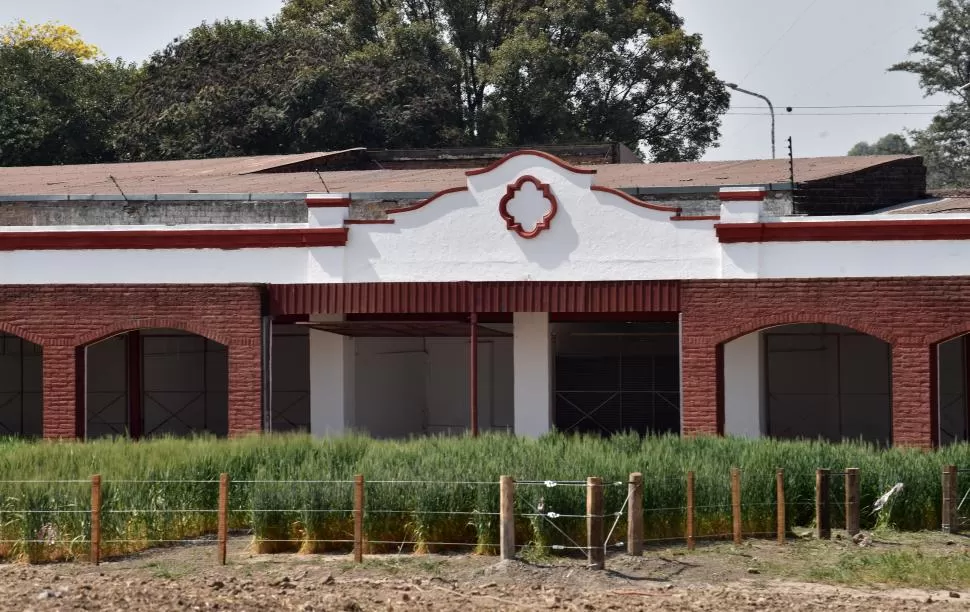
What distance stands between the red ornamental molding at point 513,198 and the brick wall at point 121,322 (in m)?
4.36

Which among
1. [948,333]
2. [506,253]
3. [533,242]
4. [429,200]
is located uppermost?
[429,200]

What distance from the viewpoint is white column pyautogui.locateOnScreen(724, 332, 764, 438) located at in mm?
25438

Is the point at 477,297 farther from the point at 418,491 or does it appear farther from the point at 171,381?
the point at 171,381

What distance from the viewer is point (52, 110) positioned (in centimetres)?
5531

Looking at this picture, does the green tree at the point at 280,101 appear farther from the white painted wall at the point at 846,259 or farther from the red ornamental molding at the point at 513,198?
the white painted wall at the point at 846,259

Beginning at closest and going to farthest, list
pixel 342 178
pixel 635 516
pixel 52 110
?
1. pixel 635 516
2. pixel 342 178
3. pixel 52 110

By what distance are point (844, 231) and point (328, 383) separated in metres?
9.33

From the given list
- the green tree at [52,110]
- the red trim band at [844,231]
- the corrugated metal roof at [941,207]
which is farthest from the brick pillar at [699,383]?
the green tree at [52,110]

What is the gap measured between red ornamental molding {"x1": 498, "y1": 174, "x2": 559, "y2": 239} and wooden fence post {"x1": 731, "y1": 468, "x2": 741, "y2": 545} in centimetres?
764

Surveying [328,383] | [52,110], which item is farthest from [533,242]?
[52,110]

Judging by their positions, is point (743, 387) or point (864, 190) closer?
point (743, 387)

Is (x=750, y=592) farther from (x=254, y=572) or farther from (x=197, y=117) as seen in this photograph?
(x=197, y=117)

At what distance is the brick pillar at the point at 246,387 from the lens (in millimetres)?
25656

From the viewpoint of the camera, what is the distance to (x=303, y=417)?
1299 inches
